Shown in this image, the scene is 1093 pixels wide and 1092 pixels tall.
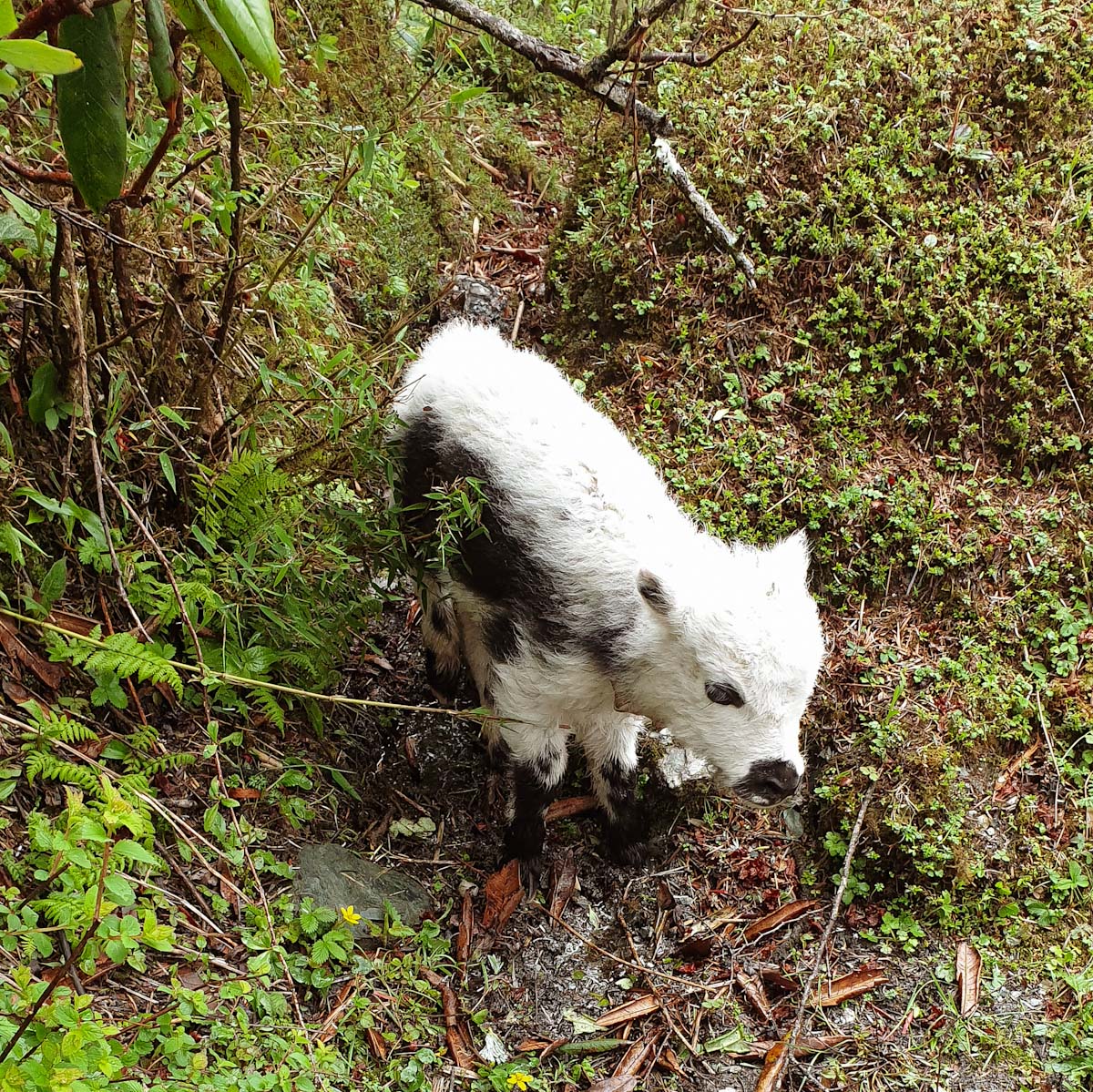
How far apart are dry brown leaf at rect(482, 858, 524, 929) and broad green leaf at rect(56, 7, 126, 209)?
3.27 metres

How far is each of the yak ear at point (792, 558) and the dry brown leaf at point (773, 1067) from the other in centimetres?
188

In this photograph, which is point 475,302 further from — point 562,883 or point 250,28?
point 250,28

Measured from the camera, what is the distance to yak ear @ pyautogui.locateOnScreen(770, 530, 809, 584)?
13.5 feet

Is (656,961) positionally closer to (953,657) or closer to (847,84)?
(953,657)

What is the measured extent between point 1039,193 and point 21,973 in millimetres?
6526

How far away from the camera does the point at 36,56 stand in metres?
1.51

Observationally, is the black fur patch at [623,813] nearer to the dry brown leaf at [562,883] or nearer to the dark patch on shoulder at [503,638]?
the dry brown leaf at [562,883]

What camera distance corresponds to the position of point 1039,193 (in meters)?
6.07

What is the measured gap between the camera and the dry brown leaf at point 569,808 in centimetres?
490

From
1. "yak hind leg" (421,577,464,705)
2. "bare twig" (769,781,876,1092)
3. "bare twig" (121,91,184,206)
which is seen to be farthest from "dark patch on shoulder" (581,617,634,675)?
"bare twig" (121,91,184,206)

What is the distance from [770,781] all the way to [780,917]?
3.12 ft

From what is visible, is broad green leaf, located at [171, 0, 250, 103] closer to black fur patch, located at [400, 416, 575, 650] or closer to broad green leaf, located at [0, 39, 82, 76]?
broad green leaf, located at [0, 39, 82, 76]

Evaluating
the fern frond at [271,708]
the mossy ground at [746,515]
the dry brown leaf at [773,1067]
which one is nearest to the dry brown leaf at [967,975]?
the mossy ground at [746,515]

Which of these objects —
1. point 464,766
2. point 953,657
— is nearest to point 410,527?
point 464,766
